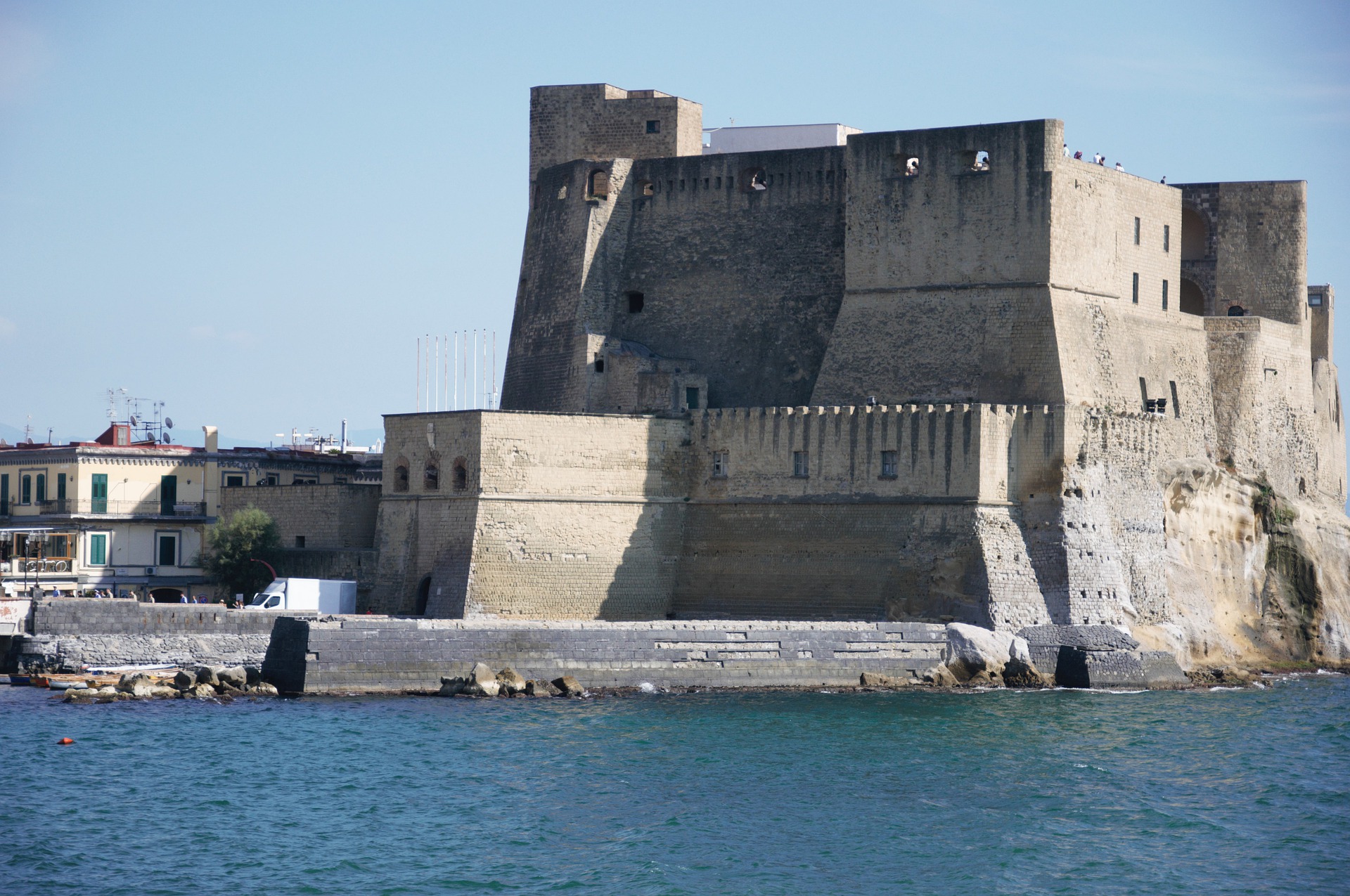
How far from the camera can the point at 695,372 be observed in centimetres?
4181

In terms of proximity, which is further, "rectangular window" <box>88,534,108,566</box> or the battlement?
the battlement

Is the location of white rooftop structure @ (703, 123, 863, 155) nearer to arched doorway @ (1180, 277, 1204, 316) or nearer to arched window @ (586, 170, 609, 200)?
arched window @ (586, 170, 609, 200)

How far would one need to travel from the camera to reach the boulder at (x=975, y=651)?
34125mm

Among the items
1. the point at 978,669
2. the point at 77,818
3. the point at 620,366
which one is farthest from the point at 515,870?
the point at 620,366

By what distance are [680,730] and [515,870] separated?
738 centimetres

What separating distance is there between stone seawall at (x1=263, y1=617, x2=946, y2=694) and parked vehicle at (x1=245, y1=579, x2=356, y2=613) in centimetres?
373

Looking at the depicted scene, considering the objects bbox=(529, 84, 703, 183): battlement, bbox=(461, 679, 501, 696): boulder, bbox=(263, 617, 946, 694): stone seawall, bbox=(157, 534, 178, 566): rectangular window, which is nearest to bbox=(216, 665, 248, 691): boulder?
bbox=(263, 617, 946, 694): stone seawall

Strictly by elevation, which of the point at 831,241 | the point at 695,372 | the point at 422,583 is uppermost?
the point at 831,241

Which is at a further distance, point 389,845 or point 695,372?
point 695,372

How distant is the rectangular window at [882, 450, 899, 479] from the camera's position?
36188 millimetres

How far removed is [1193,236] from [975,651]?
1525 cm

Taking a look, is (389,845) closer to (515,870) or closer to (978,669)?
(515,870)

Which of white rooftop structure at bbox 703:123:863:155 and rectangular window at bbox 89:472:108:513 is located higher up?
white rooftop structure at bbox 703:123:863:155

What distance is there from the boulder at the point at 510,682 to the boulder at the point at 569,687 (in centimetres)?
58
